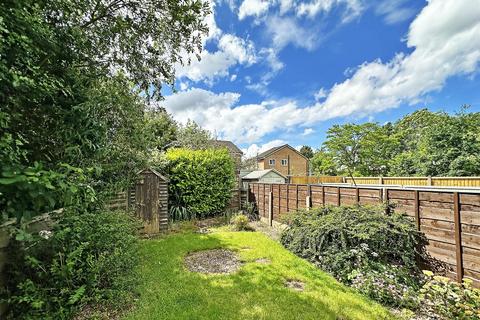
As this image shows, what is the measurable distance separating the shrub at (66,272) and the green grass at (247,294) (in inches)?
21.5

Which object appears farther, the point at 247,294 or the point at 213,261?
the point at 213,261

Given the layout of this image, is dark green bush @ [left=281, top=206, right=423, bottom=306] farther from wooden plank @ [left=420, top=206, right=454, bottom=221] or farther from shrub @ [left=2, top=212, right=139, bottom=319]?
shrub @ [left=2, top=212, right=139, bottom=319]

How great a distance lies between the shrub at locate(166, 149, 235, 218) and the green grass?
3987 millimetres

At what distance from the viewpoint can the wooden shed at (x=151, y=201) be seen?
7.45 m

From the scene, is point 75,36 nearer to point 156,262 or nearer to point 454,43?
point 156,262

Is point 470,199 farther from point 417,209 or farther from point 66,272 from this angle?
point 66,272

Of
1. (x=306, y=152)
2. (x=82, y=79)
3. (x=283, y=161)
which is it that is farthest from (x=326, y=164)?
(x=306, y=152)

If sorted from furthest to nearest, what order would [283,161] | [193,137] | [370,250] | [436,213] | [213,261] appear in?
[283,161] < [193,137] < [213,261] < [370,250] < [436,213]

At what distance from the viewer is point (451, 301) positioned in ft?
9.89

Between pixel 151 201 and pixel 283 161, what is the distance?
30.1m

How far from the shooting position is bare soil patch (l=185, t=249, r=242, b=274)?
183 inches

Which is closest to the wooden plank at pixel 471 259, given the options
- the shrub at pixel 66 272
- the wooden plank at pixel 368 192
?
the wooden plank at pixel 368 192

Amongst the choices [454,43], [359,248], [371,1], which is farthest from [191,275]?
[454,43]

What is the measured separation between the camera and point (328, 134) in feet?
79.1
